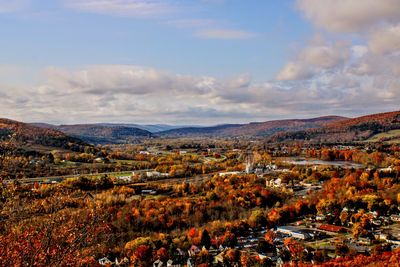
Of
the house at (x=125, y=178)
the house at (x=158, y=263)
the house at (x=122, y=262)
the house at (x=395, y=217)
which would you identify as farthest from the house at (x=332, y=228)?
the house at (x=125, y=178)

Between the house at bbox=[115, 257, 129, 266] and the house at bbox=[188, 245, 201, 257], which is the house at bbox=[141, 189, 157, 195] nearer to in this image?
the house at bbox=[188, 245, 201, 257]

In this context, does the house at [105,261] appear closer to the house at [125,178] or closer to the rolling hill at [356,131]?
the house at [125,178]

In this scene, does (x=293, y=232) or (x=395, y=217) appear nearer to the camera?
(x=293, y=232)

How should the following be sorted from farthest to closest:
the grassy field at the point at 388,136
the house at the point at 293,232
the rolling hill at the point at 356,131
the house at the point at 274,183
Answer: the rolling hill at the point at 356,131
the grassy field at the point at 388,136
the house at the point at 274,183
the house at the point at 293,232

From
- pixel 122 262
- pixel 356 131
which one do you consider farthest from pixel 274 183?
pixel 356 131

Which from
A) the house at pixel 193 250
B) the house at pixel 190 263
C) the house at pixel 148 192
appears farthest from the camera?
the house at pixel 148 192

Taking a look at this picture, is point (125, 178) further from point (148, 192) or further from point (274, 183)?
point (274, 183)

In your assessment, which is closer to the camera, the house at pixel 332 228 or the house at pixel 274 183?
the house at pixel 332 228

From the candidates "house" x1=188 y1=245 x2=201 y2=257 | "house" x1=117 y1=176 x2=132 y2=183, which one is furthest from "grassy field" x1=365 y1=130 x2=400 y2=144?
"house" x1=188 y1=245 x2=201 y2=257
